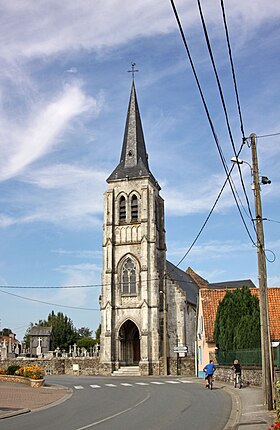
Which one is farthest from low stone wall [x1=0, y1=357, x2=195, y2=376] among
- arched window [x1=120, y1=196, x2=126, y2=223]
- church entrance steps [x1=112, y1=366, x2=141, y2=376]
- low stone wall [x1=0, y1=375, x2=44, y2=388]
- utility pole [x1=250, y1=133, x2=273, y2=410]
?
utility pole [x1=250, y1=133, x2=273, y2=410]

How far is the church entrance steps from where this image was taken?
46.3m

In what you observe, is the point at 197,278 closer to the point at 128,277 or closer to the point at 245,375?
the point at 128,277

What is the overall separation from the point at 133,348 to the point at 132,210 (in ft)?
42.8

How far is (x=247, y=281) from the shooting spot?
76.6 meters

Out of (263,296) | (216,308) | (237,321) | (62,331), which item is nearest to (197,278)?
(62,331)

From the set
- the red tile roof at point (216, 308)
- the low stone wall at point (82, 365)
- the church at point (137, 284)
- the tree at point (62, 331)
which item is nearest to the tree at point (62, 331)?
the tree at point (62, 331)

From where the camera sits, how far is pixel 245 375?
26000mm

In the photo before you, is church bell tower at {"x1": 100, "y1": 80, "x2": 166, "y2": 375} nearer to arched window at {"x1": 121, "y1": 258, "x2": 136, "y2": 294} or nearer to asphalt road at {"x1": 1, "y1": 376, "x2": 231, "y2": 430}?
arched window at {"x1": 121, "y1": 258, "x2": 136, "y2": 294}

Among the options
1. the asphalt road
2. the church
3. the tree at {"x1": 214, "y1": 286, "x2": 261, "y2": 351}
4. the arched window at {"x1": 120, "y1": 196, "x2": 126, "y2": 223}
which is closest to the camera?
the asphalt road

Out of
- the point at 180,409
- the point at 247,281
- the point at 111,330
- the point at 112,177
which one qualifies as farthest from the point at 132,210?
the point at 180,409

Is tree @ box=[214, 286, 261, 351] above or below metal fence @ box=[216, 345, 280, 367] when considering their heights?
above

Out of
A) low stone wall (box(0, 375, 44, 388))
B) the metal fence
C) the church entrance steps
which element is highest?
the metal fence

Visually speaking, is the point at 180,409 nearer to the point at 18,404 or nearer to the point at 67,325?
the point at 18,404

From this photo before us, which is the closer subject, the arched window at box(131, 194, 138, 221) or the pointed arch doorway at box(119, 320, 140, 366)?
the pointed arch doorway at box(119, 320, 140, 366)
